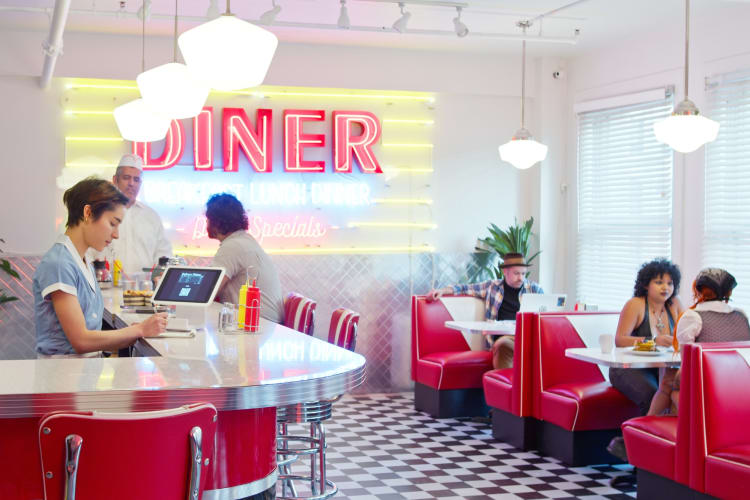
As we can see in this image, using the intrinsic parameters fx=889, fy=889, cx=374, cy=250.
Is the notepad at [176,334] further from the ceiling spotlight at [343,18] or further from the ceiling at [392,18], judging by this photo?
the ceiling at [392,18]

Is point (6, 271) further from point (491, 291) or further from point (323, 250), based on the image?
point (491, 291)

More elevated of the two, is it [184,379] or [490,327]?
[184,379]

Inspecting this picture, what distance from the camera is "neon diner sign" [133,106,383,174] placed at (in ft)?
27.3

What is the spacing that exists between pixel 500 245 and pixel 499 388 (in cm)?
245

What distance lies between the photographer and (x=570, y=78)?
30.3 ft

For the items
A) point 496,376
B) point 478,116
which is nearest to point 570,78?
point 478,116

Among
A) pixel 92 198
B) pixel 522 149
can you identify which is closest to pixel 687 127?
pixel 522 149

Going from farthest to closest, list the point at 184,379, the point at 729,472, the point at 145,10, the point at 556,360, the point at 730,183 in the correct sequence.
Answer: the point at 730,183, the point at 556,360, the point at 145,10, the point at 729,472, the point at 184,379

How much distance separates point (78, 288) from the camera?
12.0ft

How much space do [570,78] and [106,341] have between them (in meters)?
6.83

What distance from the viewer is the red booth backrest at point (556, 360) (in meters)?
6.39

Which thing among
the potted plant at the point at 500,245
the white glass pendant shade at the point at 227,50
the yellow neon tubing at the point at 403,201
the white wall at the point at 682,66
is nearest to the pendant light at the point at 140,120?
the white glass pendant shade at the point at 227,50

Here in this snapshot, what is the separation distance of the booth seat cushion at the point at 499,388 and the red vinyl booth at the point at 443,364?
0.57m

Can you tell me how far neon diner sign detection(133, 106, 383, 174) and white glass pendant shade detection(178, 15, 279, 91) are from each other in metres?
5.00
